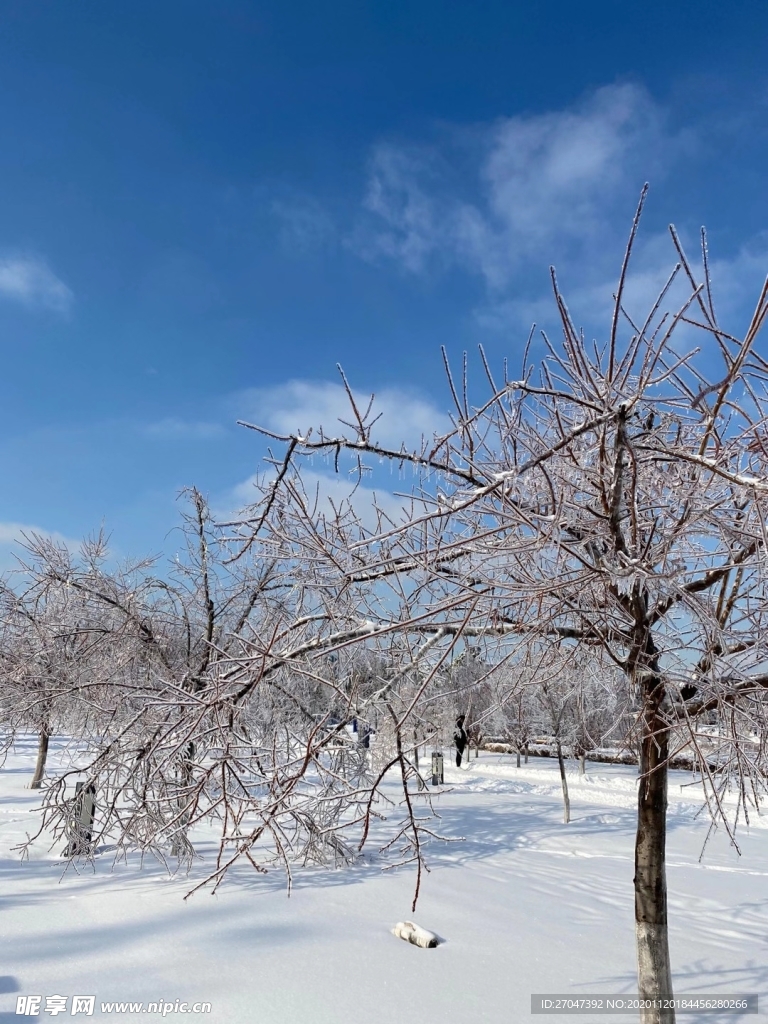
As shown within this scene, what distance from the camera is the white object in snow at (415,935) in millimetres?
6391

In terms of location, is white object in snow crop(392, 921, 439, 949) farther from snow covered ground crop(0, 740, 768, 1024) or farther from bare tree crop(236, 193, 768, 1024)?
bare tree crop(236, 193, 768, 1024)

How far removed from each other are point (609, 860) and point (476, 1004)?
9.53 m

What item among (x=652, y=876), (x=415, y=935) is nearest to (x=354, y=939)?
(x=415, y=935)

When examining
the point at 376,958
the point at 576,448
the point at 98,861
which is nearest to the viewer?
the point at 576,448

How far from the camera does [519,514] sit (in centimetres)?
240

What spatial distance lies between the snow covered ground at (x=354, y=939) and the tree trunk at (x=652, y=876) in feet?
1.03

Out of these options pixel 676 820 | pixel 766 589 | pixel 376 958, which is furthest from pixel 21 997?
pixel 676 820

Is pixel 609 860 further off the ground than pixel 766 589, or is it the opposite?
pixel 766 589

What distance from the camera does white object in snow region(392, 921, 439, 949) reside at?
6.39m

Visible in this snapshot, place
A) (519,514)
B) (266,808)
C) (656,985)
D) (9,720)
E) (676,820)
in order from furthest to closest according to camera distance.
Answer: (676,820) < (9,720) < (656,985) < (266,808) < (519,514)

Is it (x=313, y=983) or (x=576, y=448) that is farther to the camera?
(x=313, y=983)

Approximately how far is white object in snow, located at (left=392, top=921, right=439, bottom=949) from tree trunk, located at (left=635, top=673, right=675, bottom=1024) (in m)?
3.12

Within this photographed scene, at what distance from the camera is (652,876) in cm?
388

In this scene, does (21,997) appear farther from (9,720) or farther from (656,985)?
(9,720)
